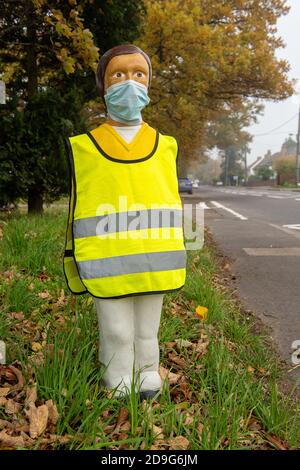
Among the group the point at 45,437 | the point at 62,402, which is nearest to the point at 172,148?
the point at 62,402

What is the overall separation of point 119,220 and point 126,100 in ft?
2.00

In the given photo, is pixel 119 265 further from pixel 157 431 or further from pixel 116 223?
pixel 157 431

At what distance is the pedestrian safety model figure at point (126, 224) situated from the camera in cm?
196

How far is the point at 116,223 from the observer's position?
→ 6.47 ft

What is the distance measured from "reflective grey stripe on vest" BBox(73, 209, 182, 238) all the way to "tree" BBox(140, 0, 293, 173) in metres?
11.0

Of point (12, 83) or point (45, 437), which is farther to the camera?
point (12, 83)

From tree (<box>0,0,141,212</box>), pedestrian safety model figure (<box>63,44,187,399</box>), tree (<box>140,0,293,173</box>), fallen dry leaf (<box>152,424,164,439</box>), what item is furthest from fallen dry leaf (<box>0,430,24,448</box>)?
tree (<box>140,0,293,173</box>)

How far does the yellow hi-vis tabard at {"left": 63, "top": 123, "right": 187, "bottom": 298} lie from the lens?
6.42 ft

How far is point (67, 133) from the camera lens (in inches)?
275

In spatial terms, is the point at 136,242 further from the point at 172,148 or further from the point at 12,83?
the point at 12,83

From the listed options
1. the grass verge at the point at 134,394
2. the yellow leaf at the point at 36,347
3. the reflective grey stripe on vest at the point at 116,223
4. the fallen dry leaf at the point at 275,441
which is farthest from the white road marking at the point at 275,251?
the reflective grey stripe on vest at the point at 116,223

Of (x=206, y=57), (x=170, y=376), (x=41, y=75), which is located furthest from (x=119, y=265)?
(x=206, y=57)

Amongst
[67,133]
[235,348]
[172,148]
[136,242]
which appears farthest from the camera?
[67,133]
